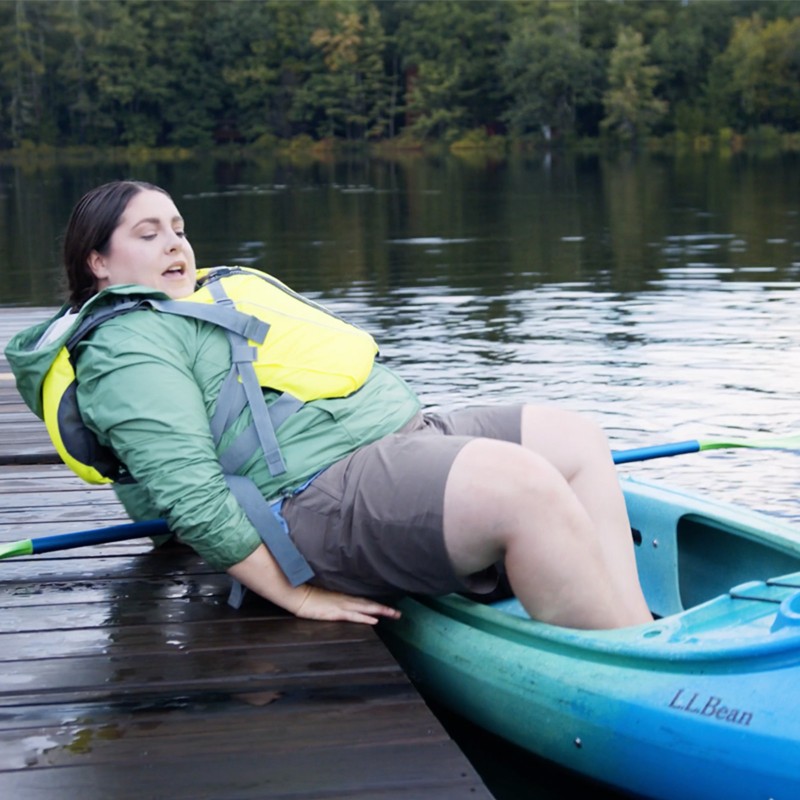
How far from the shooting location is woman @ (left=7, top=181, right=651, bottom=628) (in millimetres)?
2553

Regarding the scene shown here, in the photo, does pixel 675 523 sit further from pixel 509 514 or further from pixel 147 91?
pixel 147 91

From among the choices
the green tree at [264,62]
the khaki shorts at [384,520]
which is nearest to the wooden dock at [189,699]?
the khaki shorts at [384,520]

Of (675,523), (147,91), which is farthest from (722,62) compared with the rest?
(675,523)

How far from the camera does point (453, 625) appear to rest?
113 inches

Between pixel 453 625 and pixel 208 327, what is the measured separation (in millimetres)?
792

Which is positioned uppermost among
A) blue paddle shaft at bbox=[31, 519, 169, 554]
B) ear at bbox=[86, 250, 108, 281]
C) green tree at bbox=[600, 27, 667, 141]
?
green tree at bbox=[600, 27, 667, 141]

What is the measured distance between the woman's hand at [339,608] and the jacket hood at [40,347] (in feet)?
2.23

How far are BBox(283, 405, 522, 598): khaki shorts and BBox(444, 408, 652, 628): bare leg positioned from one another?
0.04 m

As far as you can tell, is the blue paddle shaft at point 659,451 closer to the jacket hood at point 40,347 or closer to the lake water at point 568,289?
the lake water at point 568,289

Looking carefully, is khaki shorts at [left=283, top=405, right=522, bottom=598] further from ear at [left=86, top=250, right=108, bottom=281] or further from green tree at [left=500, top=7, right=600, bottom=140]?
green tree at [left=500, top=7, right=600, bottom=140]

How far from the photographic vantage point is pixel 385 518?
103 inches

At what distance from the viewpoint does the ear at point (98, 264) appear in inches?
114

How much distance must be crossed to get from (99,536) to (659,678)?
54.9 inches

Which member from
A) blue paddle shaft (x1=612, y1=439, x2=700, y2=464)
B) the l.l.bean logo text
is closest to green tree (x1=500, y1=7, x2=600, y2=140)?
blue paddle shaft (x1=612, y1=439, x2=700, y2=464)
